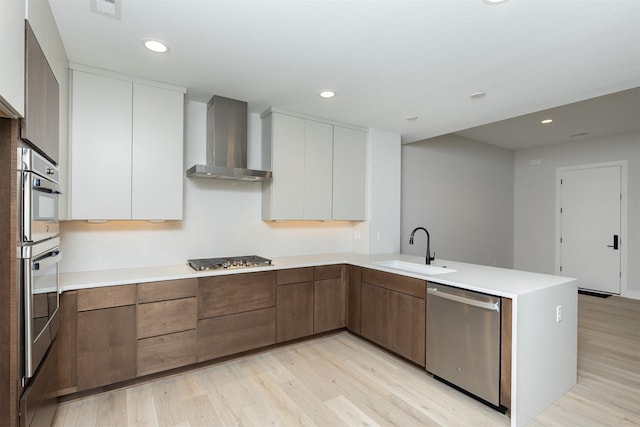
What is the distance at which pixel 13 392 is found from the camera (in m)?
1.39

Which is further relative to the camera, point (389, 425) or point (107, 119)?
point (107, 119)

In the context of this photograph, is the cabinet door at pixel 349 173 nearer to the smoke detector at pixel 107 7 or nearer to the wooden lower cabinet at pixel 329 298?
the wooden lower cabinet at pixel 329 298

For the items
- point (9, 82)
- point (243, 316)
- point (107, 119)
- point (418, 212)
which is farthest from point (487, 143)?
point (9, 82)

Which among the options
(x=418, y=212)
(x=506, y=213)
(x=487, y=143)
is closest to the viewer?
(x=418, y=212)

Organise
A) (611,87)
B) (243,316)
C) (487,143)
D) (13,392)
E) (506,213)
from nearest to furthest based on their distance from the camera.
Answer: (13,392), (611,87), (243,316), (487,143), (506,213)

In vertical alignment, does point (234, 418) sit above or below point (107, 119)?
below

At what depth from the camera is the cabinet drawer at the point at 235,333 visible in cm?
275

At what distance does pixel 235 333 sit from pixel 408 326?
154 centimetres

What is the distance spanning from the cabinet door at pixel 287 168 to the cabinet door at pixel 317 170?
0.22 feet

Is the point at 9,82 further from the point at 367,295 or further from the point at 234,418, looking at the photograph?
the point at 367,295

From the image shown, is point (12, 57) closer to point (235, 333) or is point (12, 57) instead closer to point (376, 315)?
point (235, 333)

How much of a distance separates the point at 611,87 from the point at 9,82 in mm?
3904

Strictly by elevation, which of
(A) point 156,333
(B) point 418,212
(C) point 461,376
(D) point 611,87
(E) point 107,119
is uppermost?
(D) point 611,87

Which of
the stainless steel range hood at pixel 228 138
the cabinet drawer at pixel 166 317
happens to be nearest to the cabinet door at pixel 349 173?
the stainless steel range hood at pixel 228 138
